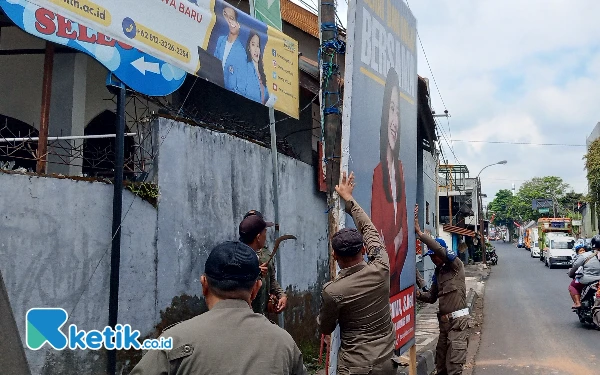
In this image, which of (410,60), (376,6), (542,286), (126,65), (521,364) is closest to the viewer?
(376,6)

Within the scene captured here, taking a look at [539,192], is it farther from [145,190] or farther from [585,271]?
[145,190]

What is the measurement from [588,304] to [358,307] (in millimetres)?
8434

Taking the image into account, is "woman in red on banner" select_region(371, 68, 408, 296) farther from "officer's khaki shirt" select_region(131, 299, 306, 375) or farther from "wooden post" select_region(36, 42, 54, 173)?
"wooden post" select_region(36, 42, 54, 173)

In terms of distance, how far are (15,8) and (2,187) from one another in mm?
1219

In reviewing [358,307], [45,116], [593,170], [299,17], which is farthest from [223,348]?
[593,170]

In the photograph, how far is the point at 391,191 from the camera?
4.21 meters

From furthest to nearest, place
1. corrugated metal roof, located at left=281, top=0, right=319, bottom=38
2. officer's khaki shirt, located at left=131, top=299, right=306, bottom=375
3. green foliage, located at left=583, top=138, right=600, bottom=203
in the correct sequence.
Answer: green foliage, located at left=583, top=138, right=600, bottom=203
corrugated metal roof, located at left=281, top=0, right=319, bottom=38
officer's khaki shirt, located at left=131, top=299, right=306, bottom=375

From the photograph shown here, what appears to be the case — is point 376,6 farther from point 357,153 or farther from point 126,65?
point 126,65

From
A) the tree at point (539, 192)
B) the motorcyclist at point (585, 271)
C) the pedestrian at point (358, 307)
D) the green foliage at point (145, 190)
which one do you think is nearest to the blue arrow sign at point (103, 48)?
the green foliage at point (145, 190)

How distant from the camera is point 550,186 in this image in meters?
65.1

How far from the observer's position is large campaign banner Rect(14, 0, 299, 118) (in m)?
4.08

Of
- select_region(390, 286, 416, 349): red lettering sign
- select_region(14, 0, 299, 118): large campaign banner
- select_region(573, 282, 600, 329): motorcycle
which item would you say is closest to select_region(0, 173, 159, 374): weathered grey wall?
select_region(14, 0, 299, 118): large campaign banner

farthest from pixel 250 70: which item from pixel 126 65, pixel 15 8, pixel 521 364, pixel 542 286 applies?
pixel 542 286

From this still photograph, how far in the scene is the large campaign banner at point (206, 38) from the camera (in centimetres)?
408
